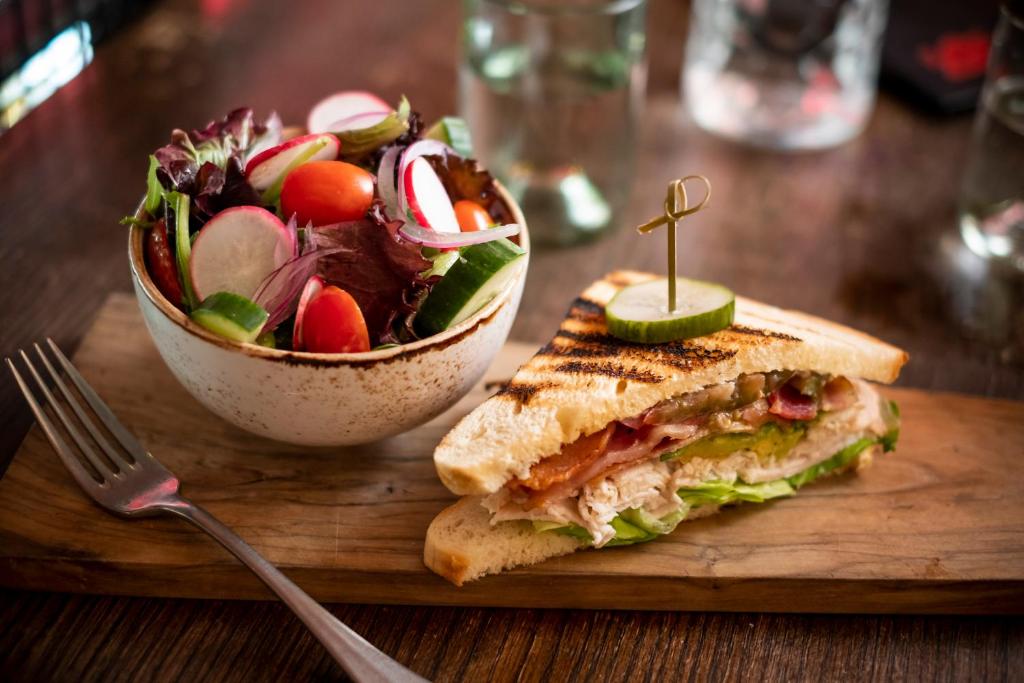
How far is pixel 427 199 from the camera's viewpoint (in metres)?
1.87

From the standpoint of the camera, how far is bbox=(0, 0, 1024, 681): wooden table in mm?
1721

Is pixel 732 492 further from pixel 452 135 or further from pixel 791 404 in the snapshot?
pixel 452 135

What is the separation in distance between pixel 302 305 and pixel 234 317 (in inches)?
4.6

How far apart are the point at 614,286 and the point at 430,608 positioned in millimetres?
798

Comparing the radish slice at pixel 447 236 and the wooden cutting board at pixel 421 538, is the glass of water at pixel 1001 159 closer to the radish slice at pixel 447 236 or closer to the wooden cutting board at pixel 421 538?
the wooden cutting board at pixel 421 538

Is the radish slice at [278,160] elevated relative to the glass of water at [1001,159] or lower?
elevated

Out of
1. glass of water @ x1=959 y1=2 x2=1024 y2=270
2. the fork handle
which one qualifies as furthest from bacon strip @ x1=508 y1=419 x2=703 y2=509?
glass of water @ x1=959 y1=2 x2=1024 y2=270

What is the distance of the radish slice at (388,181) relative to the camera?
1913 mm

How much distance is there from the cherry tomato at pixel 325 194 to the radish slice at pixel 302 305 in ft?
0.46

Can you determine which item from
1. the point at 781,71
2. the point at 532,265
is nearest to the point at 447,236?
the point at 532,265

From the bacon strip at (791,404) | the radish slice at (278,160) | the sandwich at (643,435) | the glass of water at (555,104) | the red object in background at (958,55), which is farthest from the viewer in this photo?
the red object in background at (958,55)

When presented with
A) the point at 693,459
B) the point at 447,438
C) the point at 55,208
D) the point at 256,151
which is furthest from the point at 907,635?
the point at 55,208

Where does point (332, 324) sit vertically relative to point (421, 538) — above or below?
above

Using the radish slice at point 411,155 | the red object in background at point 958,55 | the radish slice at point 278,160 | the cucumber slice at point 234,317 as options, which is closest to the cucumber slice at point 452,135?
the radish slice at point 411,155
